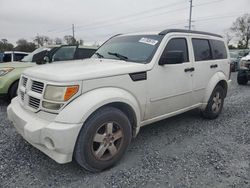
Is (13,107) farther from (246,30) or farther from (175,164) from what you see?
(246,30)

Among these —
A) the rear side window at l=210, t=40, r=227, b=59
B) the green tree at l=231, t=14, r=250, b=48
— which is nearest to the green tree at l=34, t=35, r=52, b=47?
the green tree at l=231, t=14, r=250, b=48

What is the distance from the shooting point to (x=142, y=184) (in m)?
2.67

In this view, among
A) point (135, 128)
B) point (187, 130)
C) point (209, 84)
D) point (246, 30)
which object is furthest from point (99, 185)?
point (246, 30)

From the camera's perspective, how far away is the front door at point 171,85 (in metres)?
3.45

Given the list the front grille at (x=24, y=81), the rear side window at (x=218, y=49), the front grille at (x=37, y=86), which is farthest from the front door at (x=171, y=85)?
the front grille at (x=24, y=81)

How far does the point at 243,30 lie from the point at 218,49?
55537 millimetres

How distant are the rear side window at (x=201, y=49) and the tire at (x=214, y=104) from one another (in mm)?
770

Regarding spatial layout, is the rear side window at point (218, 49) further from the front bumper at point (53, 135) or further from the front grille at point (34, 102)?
the front grille at point (34, 102)

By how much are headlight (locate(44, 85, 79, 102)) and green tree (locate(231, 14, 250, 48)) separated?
56.7 m

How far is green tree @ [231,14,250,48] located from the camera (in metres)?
52.0

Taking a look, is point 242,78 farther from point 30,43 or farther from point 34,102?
point 30,43

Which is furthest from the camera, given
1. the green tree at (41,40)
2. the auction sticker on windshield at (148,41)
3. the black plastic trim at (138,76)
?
the green tree at (41,40)

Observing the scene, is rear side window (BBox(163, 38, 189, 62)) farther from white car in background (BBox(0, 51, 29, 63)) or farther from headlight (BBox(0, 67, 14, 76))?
white car in background (BBox(0, 51, 29, 63))

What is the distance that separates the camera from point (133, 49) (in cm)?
377
